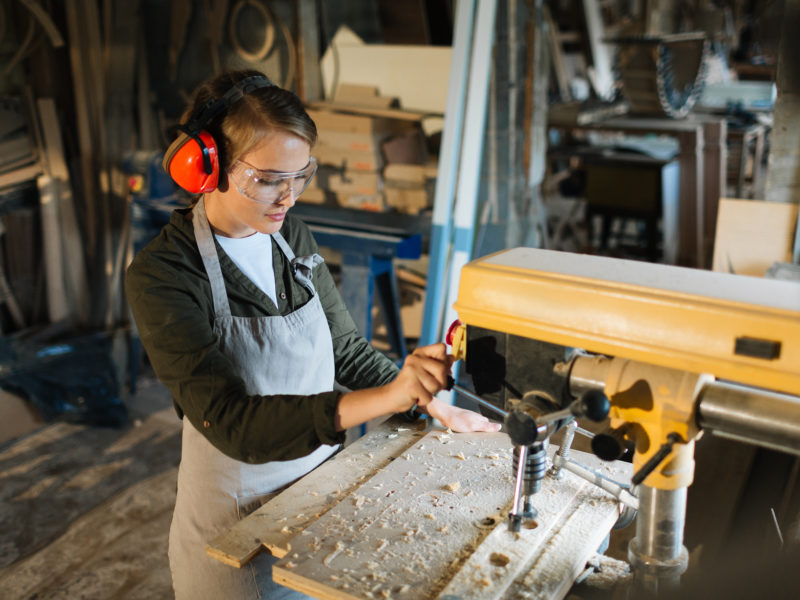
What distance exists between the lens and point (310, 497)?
1.42 m

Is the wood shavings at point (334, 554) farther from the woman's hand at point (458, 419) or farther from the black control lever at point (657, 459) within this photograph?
the black control lever at point (657, 459)

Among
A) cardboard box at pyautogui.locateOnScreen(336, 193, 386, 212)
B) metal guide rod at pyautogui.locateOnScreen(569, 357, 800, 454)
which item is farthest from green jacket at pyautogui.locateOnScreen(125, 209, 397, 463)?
cardboard box at pyautogui.locateOnScreen(336, 193, 386, 212)

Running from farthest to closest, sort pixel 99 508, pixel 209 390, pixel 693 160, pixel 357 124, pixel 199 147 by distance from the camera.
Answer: pixel 693 160, pixel 357 124, pixel 99 508, pixel 199 147, pixel 209 390

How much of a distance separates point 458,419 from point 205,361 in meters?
0.62

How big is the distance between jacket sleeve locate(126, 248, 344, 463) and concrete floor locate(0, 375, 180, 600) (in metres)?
1.73

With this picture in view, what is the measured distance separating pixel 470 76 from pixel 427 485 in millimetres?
2025

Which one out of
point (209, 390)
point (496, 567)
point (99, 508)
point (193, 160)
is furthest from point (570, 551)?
point (99, 508)

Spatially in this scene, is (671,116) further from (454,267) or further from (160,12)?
(160,12)

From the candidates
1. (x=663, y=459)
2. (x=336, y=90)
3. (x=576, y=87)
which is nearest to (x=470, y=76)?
(x=336, y=90)

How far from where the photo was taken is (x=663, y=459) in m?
1.02

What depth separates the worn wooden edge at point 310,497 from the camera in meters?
1.26

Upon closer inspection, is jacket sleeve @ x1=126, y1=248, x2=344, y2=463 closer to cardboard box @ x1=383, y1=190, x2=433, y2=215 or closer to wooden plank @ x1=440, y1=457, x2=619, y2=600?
wooden plank @ x1=440, y1=457, x2=619, y2=600

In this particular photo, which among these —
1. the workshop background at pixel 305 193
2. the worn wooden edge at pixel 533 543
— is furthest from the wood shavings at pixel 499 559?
the workshop background at pixel 305 193

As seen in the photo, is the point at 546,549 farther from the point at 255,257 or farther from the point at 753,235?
the point at 753,235
